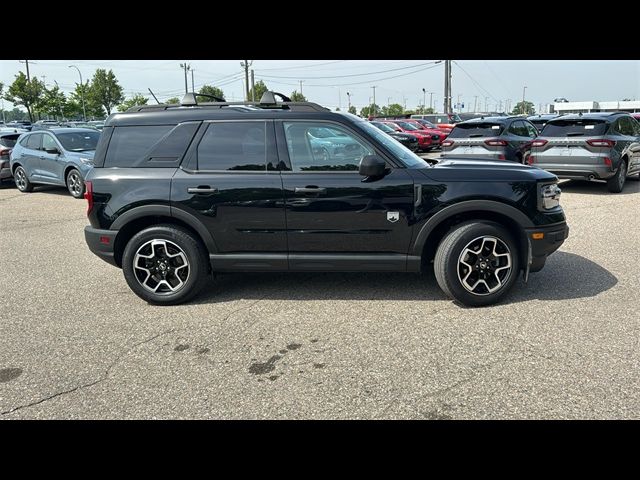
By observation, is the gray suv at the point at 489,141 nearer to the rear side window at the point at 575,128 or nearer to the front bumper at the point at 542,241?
the rear side window at the point at 575,128

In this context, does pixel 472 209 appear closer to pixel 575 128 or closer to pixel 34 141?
pixel 575 128

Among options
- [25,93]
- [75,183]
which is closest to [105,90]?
[25,93]

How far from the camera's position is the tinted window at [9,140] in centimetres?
1349

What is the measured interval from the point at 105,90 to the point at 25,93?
14.4 m

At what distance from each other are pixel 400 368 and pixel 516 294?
6.28 ft

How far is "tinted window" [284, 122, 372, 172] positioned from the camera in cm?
430

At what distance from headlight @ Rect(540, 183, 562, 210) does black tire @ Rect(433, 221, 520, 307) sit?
0.45 metres

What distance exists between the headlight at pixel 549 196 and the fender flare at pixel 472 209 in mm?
247

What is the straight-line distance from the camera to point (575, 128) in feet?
32.1

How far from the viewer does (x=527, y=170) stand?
4.36 m

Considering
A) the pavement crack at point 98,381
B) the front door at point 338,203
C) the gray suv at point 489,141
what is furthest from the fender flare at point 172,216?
the gray suv at point 489,141

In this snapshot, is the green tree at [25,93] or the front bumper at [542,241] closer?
the front bumper at [542,241]

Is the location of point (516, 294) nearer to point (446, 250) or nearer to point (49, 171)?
point (446, 250)

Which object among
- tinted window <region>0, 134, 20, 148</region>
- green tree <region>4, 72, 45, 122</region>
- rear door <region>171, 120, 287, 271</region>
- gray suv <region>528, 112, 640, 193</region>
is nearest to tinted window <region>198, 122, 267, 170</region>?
rear door <region>171, 120, 287, 271</region>
